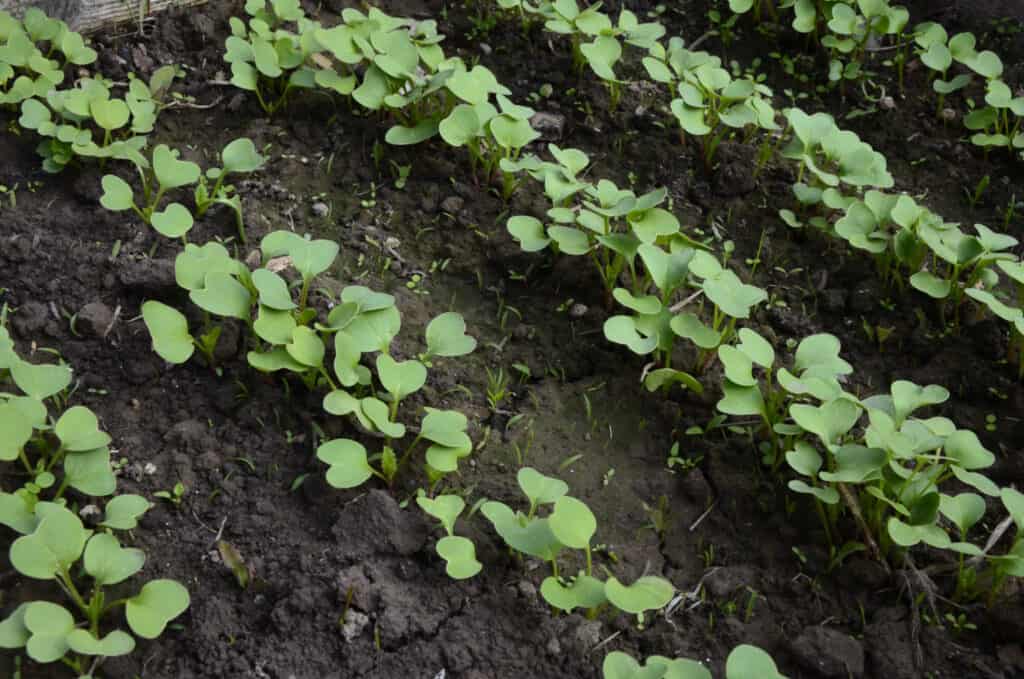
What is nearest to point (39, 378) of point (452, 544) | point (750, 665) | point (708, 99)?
point (452, 544)

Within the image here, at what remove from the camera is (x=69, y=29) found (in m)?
3.40

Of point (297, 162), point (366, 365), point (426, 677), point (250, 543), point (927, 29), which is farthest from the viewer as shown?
point (927, 29)

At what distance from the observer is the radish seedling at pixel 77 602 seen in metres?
2.02

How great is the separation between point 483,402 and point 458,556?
1.78 feet

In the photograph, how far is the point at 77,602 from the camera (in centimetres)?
215

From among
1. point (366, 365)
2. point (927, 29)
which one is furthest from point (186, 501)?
point (927, 29)

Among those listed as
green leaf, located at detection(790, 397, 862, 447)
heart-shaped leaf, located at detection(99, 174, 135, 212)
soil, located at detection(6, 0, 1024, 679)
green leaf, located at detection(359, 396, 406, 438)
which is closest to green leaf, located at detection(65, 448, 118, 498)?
soil, located at detection(6, 0, 1024, 679)

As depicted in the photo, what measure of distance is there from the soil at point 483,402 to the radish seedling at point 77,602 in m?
0.10

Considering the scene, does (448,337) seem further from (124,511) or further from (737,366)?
(124,511)

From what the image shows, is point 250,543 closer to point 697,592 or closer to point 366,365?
point 366,365

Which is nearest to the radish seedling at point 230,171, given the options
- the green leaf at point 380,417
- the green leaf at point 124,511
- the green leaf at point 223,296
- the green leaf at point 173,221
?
the green leaf at point 173,221

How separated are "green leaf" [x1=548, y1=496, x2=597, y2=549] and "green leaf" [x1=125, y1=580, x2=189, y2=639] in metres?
0.75

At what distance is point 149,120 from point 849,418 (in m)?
2.14

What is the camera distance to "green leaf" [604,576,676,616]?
214cm
